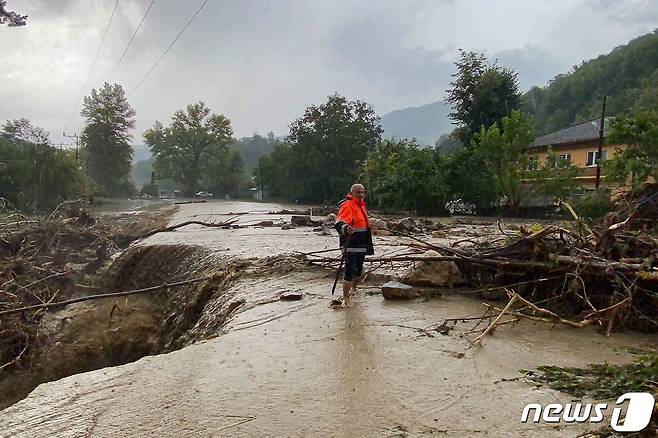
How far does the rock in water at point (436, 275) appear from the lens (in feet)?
27.4

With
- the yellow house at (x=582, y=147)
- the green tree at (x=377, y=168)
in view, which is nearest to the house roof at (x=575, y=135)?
the yellow house at (x=582, y=147)

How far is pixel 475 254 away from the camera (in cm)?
816

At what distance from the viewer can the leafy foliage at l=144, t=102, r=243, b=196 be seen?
83.7m

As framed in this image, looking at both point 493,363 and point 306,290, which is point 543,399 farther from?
point 306,290

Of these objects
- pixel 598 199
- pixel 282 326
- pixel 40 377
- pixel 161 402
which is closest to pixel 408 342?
pixel 282 326

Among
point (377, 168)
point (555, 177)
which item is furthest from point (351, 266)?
point (377, 168)

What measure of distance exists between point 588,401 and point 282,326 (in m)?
3.69

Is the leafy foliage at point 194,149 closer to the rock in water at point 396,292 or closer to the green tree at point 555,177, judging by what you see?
the green tree at point 555,177

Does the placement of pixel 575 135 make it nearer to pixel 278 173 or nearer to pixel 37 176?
pixel 278 173

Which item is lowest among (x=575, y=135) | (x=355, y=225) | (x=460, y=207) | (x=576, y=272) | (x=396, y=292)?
(x=396, y=292)

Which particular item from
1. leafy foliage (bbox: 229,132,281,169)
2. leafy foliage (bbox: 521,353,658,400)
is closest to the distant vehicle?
leafy foliage (bbox: 521,353,658,400)

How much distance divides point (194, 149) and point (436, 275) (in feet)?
265

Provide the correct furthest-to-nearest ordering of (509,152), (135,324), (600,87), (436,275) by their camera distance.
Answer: (600,87) → (509,152) → (135,324) → (436,275)

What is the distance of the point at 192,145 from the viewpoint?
84312mm
